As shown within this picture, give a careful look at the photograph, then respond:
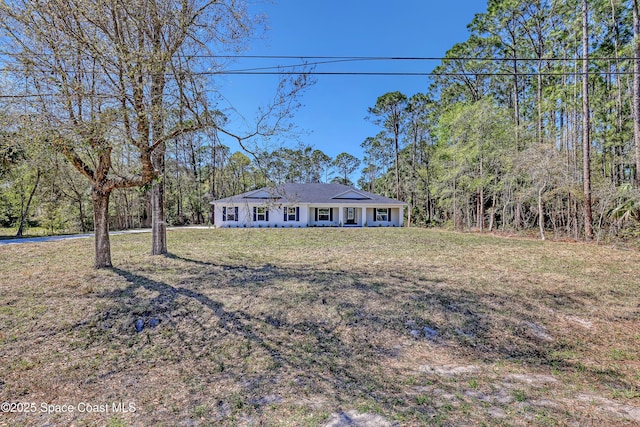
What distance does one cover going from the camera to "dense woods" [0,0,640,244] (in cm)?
707

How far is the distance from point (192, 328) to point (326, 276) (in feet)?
10.1

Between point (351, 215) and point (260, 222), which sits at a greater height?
point (351, 215)

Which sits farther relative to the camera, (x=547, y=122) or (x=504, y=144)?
(x=547, y=122)

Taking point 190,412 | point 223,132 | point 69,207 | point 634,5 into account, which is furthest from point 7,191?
point 634,5

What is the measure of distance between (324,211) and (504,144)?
13.3 meters

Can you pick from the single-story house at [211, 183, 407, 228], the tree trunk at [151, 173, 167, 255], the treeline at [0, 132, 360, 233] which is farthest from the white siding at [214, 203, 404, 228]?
the tree trunk at [151, 173, 167, 255]

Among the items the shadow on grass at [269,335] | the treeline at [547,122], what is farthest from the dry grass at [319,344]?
the treeline at [547,122]

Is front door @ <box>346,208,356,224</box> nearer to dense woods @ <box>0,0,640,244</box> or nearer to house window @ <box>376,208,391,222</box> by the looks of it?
house window @ <box>376,208,391,222</box>

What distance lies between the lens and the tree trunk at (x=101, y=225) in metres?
6.17

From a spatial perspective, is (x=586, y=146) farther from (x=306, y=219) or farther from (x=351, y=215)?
(x=306, y=219)

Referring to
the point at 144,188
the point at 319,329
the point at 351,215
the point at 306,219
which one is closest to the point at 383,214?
the point at 351,215

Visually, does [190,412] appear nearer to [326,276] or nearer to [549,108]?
[326,276]

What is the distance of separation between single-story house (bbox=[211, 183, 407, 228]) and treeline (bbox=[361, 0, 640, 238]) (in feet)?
15.6

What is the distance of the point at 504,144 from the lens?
17797 millimetres
